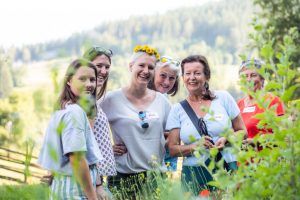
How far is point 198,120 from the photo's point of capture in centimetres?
526

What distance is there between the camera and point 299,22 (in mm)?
29859

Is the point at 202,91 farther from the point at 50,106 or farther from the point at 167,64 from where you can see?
the point at 50,106

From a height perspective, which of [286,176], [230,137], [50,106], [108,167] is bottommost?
[108,167]

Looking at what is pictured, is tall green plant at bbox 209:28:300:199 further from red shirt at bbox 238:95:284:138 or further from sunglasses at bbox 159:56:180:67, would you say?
sunglasses at bbox 159:56:180:67

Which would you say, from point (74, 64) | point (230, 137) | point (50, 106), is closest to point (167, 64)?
point (74, 64)

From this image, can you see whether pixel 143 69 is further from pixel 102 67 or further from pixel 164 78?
pixel 164 78

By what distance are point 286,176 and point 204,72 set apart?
3.22m

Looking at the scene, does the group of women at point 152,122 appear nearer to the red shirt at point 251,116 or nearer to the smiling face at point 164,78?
the red shirt at point 251,116

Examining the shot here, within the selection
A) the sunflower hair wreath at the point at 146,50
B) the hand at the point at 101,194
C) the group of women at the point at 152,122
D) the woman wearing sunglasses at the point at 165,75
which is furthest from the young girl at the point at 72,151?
the woman wearing sunglasses at the point at 165,75

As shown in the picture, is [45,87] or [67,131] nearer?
[45,87]

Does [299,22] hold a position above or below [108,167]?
above

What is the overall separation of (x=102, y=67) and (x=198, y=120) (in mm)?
1064

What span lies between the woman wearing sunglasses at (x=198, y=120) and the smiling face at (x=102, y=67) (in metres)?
0.72

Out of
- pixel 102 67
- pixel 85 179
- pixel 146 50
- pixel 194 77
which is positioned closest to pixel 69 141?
pixel 85 179
